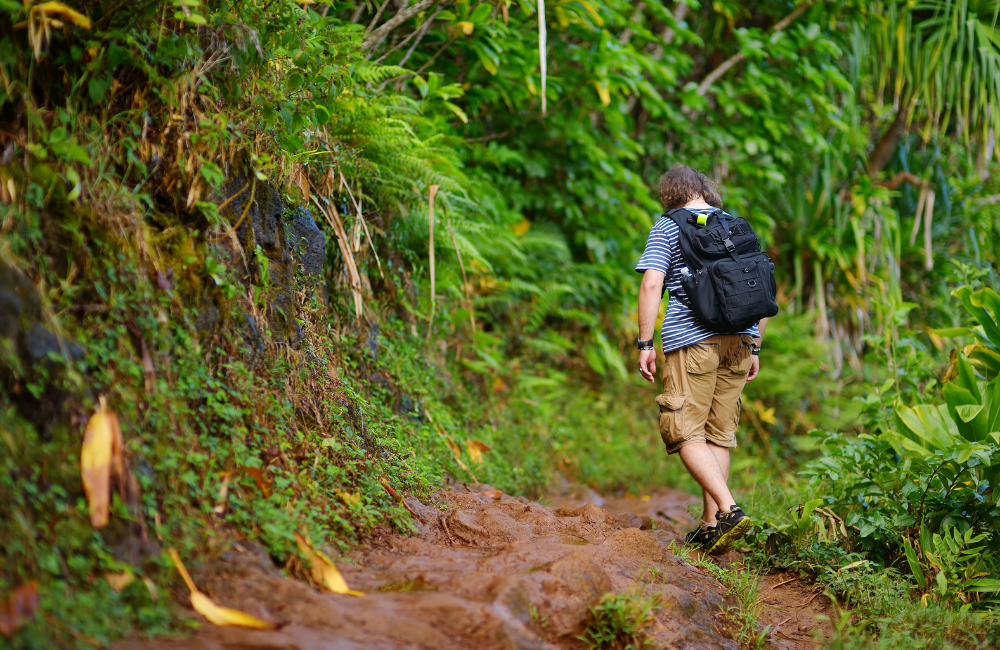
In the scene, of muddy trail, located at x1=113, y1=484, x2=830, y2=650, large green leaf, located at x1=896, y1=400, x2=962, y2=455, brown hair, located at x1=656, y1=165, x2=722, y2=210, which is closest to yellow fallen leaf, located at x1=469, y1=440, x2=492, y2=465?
muddy trail, located at x1=113, y1=484, x2=830, y2=650

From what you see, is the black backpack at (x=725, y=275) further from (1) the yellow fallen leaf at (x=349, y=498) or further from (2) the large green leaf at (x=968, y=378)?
(1) the yellow fallen leaf at (x=349, y=498)

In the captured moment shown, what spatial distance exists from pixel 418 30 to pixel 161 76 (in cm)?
258

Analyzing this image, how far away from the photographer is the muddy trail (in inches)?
78.1

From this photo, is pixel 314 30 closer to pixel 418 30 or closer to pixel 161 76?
pixel 161 76

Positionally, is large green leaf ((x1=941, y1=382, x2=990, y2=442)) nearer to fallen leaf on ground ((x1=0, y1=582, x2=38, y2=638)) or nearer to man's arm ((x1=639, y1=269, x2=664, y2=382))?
man's arm ((x1=639, y1=269, x2=664, y2=382))

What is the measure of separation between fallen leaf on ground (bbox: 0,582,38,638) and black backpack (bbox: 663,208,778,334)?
9.41 feet

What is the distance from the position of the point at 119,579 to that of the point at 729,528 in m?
2.64

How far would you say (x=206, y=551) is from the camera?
208 cm

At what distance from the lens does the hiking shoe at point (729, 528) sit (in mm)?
3328

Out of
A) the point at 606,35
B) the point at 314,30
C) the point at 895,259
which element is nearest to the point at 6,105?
the point at 314,30

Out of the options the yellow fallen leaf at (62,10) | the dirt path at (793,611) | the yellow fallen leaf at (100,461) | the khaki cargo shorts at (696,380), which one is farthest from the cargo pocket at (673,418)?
the yellow fallen leaf at (62,10)

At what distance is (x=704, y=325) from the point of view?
3.52 metres

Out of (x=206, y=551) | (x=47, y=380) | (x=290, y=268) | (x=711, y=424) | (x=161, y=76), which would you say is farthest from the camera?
(x=711, y=424)

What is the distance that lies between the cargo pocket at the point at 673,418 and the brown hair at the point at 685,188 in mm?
1065
